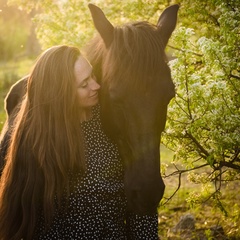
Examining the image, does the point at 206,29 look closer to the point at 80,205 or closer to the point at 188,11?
the point at 188,11

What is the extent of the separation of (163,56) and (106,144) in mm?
587

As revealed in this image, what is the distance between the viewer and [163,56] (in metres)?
2.17

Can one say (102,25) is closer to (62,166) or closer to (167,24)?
(167,24)

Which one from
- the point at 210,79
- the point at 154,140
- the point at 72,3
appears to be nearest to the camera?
the point at 154,140

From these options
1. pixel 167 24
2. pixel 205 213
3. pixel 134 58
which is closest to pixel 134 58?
pixel 134 58

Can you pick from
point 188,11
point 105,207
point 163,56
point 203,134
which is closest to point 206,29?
point 188,11

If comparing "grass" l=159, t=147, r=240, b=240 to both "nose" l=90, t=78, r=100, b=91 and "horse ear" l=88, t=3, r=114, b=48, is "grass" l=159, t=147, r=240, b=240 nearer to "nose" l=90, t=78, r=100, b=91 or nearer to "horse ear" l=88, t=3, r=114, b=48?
"nose" l=90, t=78, r=100, b=91

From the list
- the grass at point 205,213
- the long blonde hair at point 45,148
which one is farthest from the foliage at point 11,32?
the long blonde hair at point 45,148

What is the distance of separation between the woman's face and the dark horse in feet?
0.27

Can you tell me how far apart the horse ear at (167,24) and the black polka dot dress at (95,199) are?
0.61m

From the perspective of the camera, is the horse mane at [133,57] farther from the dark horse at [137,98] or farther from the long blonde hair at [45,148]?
the long blonde hair at [45,148]

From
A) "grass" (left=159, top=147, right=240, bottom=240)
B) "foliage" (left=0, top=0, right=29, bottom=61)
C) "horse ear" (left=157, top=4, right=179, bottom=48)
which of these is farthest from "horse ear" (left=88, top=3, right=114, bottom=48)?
"foliage" (left=0, top=0, right=29, bottom=61)

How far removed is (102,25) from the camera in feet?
7.30

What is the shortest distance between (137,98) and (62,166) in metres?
0.59
